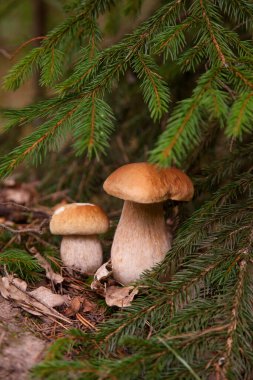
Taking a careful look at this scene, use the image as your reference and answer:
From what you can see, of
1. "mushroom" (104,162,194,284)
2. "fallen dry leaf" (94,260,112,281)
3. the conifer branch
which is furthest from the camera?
"fallen dry leaf" (94,260,112,281)

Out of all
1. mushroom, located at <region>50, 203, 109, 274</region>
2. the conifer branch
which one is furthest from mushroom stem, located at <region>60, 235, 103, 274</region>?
the conifer branch

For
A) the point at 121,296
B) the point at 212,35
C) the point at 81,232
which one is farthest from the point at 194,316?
the point at 212,35

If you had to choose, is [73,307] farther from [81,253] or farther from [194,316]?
[194,316]

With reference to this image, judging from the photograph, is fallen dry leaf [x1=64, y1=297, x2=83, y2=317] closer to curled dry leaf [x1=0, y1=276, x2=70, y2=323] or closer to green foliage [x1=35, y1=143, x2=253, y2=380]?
curled dry leaf [x1=0, y1=276, x2=70, y2=323]

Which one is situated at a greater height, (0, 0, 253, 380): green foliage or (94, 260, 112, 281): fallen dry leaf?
(0, 0, 253, 380): green foliage

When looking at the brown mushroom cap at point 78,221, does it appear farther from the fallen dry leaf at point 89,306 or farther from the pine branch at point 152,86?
the pine branch at point 152,86

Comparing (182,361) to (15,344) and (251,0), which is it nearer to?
(15,344)

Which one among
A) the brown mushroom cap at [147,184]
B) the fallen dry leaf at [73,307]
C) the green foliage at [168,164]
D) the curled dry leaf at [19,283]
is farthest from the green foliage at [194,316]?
the curled dry leaf at [19,283]
